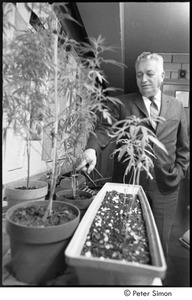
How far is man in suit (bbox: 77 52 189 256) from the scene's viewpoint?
721 mm

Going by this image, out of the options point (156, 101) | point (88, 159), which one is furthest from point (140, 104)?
point (88, 159)

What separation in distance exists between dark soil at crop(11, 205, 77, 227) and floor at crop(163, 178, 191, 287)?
26 centimetres

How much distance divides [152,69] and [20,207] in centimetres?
59

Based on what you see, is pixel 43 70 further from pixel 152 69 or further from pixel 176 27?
pixel 176 27

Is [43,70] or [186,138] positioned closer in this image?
[43,70]

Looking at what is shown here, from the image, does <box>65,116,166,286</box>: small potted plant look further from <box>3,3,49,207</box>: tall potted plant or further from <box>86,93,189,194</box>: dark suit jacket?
<box>3,3,49,207</box>: tall potted plant

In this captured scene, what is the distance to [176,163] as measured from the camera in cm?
83

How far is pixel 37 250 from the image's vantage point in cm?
44

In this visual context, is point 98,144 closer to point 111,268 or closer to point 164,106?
point 164,106

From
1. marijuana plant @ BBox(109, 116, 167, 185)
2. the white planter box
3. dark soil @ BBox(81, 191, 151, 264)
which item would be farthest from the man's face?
the white planter box

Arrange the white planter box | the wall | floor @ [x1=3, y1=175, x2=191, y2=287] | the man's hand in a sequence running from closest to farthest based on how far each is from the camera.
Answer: the white planter box
floor @ [x1=3, y1=175, x2=191, y2=287]
the wall
the man's hand

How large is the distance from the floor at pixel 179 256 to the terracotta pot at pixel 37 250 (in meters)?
0.24
